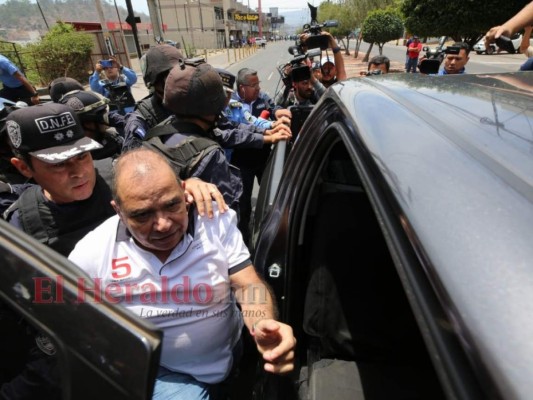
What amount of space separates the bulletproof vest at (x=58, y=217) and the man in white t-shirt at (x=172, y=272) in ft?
0.79

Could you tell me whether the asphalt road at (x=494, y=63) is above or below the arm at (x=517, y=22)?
below

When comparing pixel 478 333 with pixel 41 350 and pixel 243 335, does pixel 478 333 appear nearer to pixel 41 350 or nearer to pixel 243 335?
pixel 41 350

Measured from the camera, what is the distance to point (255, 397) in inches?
61.2

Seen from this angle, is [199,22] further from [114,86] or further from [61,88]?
[61,88]

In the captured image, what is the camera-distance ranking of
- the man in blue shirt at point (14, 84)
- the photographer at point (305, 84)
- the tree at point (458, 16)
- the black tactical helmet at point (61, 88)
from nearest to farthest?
the black tactical helmet at point (61, 88) → the photographer at point (305, 84) → the tree at point (458, 16) → the man in blue shirt at point (14, 84)

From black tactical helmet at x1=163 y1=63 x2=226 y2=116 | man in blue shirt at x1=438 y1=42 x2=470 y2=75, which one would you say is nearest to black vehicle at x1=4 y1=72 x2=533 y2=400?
black tactical helmet at x1=163 y1=63 x2=226 y2=116

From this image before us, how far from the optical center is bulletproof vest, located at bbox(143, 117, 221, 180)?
1.88 metres

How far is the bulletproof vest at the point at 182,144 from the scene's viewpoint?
188 centimetres

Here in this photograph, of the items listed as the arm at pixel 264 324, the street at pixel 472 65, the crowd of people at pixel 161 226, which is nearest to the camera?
the arm at pixel 264 324

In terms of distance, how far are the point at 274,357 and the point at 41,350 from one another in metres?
0.84

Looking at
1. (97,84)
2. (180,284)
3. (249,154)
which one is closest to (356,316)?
(180,284)

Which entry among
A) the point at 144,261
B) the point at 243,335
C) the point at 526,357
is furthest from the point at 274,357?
the point at 526,357

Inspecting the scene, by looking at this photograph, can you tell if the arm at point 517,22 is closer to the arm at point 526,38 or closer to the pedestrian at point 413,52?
the arm at point 526,38

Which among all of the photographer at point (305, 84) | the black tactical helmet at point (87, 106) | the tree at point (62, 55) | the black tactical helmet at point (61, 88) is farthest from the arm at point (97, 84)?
the tree at point (62, 55)
